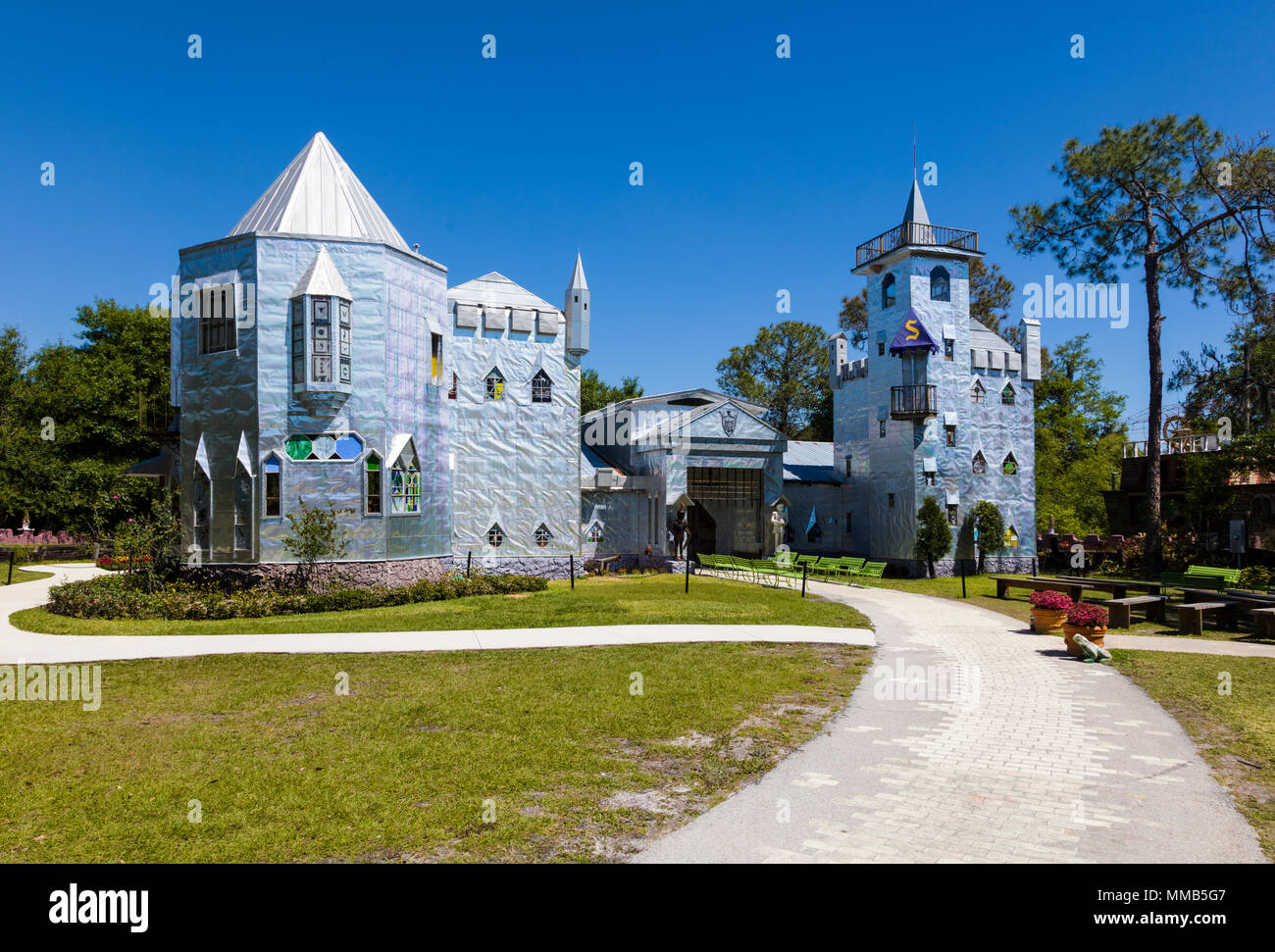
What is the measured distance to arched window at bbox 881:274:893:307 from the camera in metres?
35.8

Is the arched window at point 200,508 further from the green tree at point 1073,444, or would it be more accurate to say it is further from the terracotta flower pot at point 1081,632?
the green tree at point 1073,444

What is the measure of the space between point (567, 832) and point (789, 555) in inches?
1046

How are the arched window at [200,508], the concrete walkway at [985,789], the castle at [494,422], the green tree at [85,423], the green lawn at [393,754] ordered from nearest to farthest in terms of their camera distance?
1. the concrete walkway at [985,789]
2. the green lawn at [393,754]
3. the castle at [494,422]
4. the arched window at [200,508]
5. the green tree at [85,423]

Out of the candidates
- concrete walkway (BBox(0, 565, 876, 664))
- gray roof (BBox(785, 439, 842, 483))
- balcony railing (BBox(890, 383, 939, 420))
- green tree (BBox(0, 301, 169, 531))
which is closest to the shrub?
balcony railing (BBox(890, 383, 939, 420))

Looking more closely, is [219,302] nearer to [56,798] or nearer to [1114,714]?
[56,798]

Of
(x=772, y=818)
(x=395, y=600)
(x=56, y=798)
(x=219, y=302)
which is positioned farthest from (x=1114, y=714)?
(x=219, y=302)

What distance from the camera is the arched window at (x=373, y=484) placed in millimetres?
23422

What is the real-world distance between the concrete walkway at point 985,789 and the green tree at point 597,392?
1997 inches

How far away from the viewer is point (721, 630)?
1616 cm

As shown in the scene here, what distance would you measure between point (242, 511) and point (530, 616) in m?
10.3

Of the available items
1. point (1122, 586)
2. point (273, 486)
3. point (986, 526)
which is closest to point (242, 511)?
point (273, 486)

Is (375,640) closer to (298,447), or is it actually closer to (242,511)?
(298,447)

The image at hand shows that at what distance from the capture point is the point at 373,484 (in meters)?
23.7

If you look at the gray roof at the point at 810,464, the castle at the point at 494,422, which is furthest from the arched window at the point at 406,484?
the gray roof at the point at 810,464
